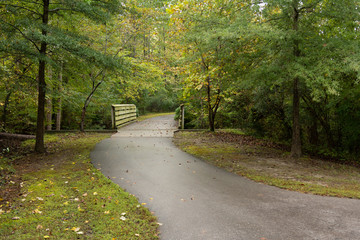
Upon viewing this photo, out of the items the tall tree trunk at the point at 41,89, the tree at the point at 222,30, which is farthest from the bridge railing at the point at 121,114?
the tree at the point at 222,30

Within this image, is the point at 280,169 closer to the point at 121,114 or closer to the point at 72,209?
the point at 72,209

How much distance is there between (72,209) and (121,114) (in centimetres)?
1120

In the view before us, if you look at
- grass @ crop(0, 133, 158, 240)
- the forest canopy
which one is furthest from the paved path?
the forest canopy

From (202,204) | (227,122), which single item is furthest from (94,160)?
(227,122)

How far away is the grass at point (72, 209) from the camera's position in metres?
3.22

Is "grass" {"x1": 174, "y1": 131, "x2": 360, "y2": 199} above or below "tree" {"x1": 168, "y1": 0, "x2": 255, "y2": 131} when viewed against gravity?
below

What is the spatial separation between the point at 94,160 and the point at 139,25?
28.9 ft

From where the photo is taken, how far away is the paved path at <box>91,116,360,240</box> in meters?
3.34

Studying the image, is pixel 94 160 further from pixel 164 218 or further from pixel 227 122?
pixel 227 122

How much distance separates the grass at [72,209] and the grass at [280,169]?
3086mm

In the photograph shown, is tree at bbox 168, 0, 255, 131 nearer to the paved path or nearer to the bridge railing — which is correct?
the paved path

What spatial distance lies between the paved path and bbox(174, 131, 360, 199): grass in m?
0.40

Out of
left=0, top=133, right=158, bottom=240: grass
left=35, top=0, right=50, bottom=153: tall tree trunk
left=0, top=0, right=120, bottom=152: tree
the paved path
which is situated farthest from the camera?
left=35, top=0, right=50, bottom=153: tall tree trunk

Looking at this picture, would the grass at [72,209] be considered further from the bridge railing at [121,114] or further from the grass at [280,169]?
the bridge railing at [121,114]
